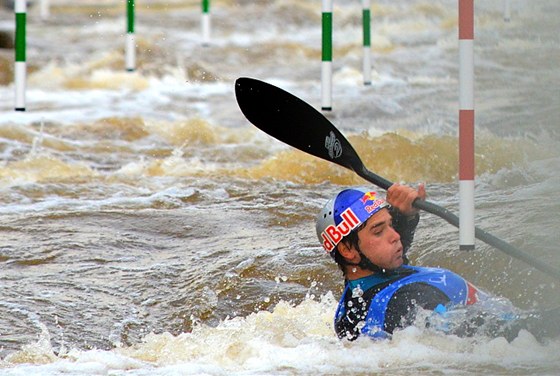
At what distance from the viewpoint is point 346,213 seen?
12.3 ft

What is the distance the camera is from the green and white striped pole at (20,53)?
7.21 meters

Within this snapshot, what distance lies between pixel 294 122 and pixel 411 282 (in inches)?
32.3

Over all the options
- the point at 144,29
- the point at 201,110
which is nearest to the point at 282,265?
the point at 201,110

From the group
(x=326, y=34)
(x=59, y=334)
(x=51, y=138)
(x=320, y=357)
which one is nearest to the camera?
(x=320, y=357)

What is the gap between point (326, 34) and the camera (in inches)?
290

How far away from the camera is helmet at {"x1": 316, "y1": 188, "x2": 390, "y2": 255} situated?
12.3 feet

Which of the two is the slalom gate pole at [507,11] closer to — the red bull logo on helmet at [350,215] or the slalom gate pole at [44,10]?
the slalom gate pole at [44,10]

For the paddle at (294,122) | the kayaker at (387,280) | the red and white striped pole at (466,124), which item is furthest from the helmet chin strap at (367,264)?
the paddle at (294,122)

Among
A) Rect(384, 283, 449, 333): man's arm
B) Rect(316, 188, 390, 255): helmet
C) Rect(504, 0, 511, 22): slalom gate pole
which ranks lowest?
Rect(384, 283, 449, 333): man's arm

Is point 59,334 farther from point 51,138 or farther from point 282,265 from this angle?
point 51,138

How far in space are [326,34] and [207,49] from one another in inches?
201

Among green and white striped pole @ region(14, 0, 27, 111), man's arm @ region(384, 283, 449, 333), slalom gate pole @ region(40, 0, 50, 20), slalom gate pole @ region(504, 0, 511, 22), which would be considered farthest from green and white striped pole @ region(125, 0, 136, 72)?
man's arm @ region(384, 283, 449, 333)

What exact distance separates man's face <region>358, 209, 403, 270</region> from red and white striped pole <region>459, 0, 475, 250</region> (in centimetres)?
19

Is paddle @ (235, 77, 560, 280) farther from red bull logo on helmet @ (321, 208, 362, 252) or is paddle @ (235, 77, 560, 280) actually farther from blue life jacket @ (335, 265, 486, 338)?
blue life jacket @ (335, 265, 486, 338)
